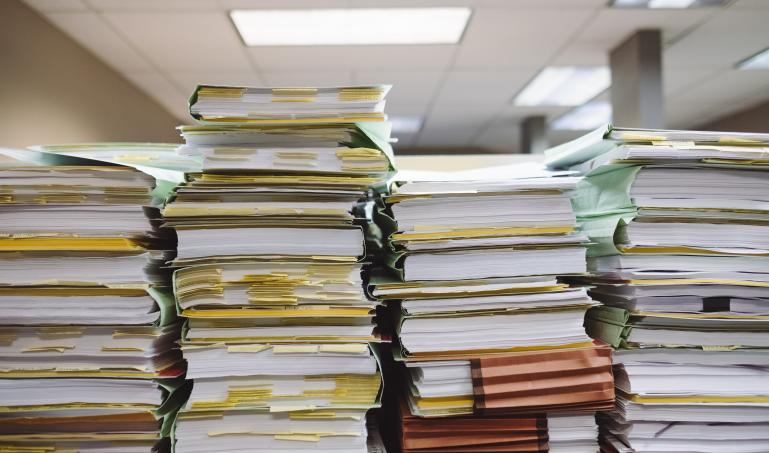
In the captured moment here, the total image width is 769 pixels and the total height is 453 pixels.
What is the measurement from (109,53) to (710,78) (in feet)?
16.1

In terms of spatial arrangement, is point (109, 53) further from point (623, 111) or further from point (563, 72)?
point (623, 111)

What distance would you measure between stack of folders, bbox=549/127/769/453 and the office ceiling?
2.35 m

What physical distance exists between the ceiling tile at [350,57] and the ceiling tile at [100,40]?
0.86 m

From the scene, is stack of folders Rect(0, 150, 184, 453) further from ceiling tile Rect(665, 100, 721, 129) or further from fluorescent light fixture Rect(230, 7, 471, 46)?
ceiling tile Rect(665, 100, 721, 129)

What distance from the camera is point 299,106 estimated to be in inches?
24.3

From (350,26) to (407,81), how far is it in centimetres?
109

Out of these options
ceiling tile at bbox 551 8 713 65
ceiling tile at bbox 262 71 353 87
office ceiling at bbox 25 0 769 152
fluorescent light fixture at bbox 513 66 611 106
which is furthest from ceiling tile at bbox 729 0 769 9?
ceiling tile at bbox 262 71 353 87

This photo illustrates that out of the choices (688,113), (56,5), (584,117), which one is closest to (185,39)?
(56,5)

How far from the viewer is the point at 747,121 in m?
5.36

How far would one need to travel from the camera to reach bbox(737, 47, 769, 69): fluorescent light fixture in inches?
143

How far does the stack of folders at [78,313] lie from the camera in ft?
2.00

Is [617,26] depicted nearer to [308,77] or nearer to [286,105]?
Result: [308,77]

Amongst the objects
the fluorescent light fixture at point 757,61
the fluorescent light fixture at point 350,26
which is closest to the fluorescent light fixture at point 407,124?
the fluorescent light fixture at point 350,26

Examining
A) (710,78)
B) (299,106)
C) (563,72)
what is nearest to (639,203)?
(299,106)
